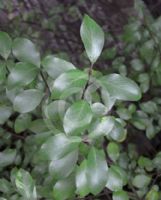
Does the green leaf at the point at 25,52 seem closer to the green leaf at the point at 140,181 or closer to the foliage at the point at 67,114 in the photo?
the foliage at the point at 67,114

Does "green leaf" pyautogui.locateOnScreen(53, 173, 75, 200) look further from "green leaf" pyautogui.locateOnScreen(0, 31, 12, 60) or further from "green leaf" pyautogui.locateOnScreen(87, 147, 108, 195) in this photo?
"green leaf" pyautogui.locateOnScreen(0, 31, 12, 60)

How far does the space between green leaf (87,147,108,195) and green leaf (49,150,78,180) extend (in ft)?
0.20

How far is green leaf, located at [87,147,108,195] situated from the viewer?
799 mm

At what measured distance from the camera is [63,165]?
2.84 ft

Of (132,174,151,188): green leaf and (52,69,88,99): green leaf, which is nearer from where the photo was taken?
(52,69,88,99): green leaf

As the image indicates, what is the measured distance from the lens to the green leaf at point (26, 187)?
90 centimetres

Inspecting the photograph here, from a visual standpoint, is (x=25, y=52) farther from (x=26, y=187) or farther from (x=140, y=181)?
(x=140, y=181)

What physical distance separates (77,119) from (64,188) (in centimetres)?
26

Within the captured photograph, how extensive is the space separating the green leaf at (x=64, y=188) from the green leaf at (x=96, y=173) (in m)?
0.12

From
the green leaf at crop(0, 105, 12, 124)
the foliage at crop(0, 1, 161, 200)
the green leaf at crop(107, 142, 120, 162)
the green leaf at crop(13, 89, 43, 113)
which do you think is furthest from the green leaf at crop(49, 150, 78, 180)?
the green leaf at crop(107, 142, 120, 162)

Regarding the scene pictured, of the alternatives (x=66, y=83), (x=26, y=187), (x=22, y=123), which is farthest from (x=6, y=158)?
(x=66, y=83)

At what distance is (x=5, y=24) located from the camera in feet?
6.56

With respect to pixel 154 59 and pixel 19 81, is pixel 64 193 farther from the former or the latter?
pixel 154 59

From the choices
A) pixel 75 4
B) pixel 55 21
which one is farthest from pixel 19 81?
pixel 75 4
